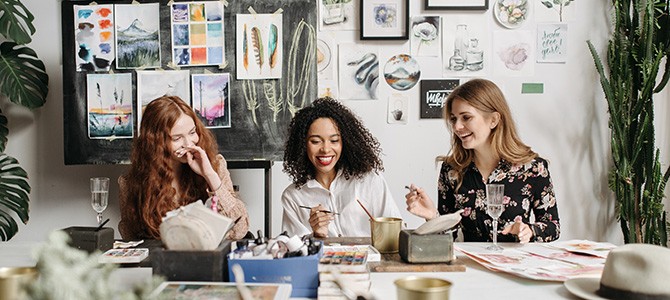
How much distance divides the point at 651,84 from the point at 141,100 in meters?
2.61

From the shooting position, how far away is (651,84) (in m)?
3.01

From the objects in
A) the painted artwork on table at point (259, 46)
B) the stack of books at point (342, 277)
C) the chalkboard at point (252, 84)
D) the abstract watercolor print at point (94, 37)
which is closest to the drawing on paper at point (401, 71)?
the chalkboard at point (252, 84)

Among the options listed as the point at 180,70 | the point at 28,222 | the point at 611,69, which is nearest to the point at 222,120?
the point at 180,70

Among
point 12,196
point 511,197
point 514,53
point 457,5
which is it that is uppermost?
point 457,5

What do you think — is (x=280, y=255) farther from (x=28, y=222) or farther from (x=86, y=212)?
(x=28, y=222)

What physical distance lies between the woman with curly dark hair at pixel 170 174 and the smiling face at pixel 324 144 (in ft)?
1.15

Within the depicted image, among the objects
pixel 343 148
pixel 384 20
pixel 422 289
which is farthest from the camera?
pixel 384 20

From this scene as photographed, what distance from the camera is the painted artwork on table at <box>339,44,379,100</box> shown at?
3.31 metres

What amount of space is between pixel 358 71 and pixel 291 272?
6.88 feet

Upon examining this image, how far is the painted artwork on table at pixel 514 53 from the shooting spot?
3.33 m

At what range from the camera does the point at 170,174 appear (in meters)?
2.36

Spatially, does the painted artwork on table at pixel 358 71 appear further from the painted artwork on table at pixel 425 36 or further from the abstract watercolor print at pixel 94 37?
the abstract watercolor print at pixel 94 37

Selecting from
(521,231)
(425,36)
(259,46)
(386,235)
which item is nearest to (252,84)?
(259,46)

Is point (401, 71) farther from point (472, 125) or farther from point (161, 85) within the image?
point (161, 85)
